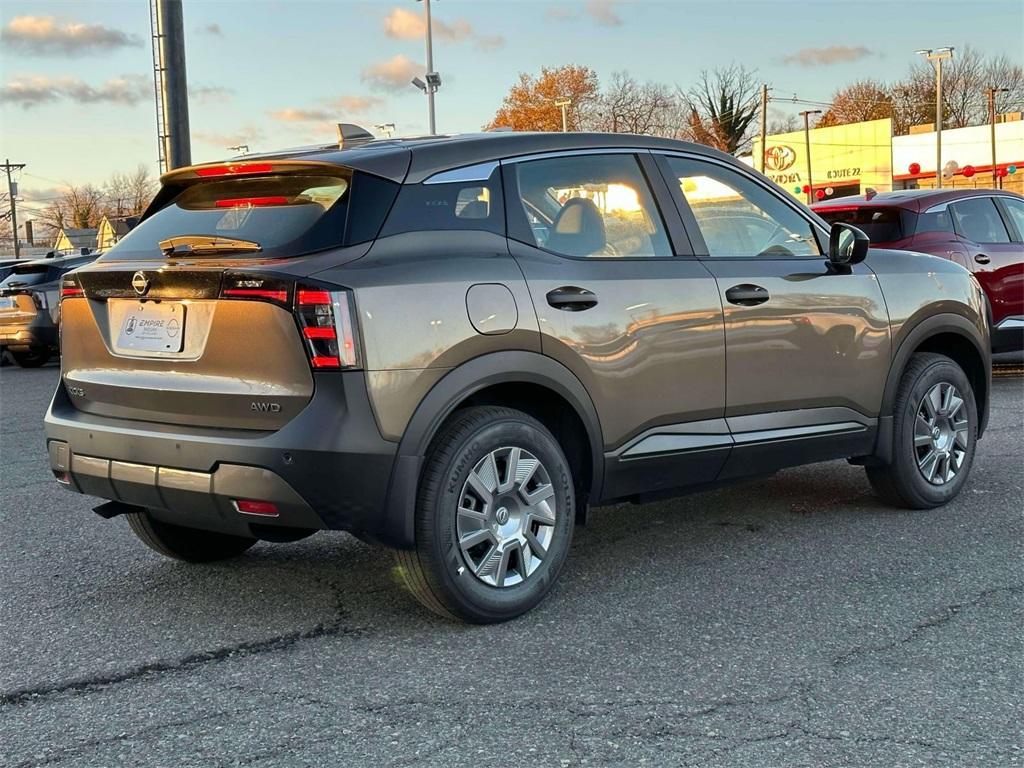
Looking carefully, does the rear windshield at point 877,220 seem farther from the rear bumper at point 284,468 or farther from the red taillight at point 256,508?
the red taillight at point 256,508

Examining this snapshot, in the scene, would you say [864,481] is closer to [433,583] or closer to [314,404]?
[433,583]

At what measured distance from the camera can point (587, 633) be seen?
4.13 m

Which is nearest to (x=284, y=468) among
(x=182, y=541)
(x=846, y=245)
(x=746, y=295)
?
(x=182, y=541)

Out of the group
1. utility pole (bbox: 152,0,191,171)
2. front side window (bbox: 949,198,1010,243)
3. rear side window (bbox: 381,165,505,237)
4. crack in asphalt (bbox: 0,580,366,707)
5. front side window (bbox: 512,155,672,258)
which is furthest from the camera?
utility pole (bbox: 152,0,191,171)

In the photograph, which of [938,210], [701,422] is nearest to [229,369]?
[701,422]

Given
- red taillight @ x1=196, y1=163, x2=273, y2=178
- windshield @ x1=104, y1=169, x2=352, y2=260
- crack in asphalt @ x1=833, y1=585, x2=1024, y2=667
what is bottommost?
crack in asphalt @ x1=833, y1=585, x2=1024, y2=667

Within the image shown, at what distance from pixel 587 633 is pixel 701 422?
3.76 feet

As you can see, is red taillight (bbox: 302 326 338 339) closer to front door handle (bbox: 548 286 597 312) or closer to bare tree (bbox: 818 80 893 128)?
front door handle (bbox: 548 286 597 312)

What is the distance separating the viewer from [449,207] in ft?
14.0

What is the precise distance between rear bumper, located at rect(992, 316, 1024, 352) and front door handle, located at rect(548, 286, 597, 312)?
7377 millimetres

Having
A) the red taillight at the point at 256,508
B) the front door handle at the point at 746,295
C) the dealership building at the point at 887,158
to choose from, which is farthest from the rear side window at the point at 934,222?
the dealership building at the point at 887,158

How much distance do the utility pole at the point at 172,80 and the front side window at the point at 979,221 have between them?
7.58m

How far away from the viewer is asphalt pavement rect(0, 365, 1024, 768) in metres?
3.22

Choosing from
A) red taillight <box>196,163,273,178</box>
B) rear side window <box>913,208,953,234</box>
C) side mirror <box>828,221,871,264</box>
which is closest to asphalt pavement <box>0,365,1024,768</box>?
side mirror <box>828,221,871,264</box>
